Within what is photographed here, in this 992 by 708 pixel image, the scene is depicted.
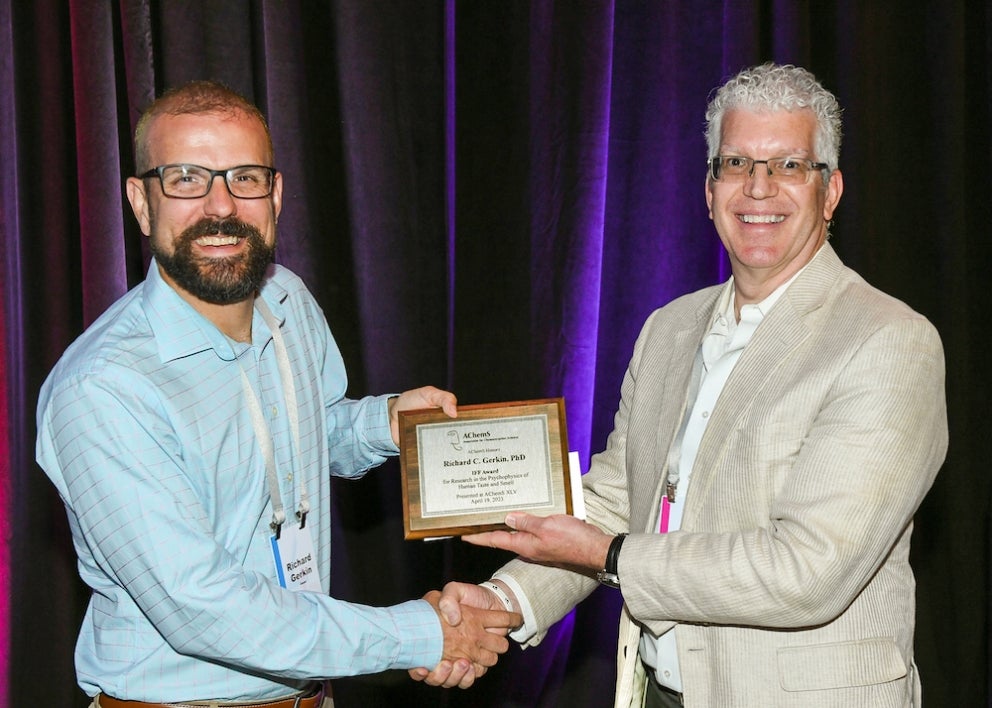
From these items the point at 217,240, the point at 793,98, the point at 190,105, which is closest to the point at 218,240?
the point at 217,240

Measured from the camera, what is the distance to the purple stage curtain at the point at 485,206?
3266mm

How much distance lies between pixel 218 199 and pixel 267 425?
488mm

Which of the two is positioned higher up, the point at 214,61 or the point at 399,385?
the point at 214,61

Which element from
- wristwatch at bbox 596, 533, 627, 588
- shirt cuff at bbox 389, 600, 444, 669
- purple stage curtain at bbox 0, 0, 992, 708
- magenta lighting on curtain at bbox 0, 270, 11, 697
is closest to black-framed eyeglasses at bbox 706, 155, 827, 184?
wristwatch at bbox 596, 533, 627, 588

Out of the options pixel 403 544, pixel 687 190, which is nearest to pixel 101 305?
pixel 403 544

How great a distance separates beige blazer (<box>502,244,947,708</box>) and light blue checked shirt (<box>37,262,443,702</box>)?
59 centimetres

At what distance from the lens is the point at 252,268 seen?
2.17m

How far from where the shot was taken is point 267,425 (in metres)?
2.20

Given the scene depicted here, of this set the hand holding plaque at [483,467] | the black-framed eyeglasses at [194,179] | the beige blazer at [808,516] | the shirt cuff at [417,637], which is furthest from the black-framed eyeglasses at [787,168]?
the shirt cuff at [417,637]

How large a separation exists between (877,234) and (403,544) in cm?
211

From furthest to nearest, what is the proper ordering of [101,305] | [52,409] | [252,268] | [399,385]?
[399,385]
[101,305]
[252,268]
[52,409]

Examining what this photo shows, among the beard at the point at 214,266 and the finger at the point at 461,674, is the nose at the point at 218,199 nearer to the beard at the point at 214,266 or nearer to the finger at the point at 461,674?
the beard at the point at 214,266

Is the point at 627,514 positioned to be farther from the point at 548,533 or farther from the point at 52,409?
the point at 52,409

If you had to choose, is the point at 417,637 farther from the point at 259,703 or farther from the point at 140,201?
the point at 140,201
